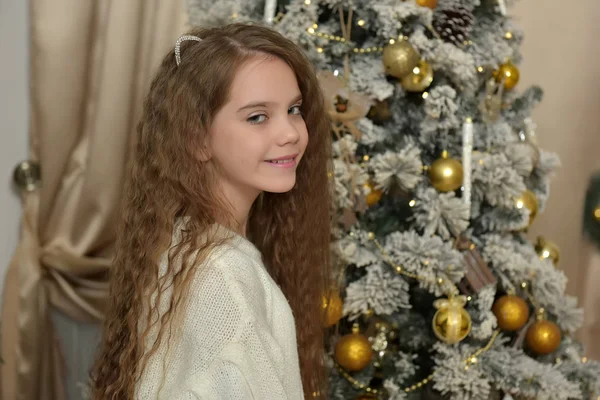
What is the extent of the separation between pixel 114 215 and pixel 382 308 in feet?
2.94

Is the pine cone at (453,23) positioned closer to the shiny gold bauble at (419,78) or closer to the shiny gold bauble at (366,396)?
the shiny gold bauble at (419,78)

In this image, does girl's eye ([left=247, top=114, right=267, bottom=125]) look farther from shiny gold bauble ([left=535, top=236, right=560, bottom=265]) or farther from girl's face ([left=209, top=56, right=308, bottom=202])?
shiny gold bauble ([left=535, top=236, right=560, bottom=265])

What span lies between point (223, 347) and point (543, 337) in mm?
853

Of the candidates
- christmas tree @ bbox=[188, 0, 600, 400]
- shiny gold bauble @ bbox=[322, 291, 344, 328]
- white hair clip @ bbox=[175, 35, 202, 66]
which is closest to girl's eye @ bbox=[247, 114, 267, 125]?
white hair clip @ bbox=[175, 35, 202, 66]

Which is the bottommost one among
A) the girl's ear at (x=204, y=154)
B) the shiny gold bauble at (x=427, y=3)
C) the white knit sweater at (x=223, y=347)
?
the white knit sweater at (x=223, y=347)

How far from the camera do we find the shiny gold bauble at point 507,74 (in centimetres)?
173

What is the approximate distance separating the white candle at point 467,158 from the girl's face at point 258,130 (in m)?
0.43

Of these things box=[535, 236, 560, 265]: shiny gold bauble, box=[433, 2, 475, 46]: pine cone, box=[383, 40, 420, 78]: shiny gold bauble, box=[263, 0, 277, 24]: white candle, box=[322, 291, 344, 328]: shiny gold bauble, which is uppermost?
box=[433, 2, 475, 46]: pine cone

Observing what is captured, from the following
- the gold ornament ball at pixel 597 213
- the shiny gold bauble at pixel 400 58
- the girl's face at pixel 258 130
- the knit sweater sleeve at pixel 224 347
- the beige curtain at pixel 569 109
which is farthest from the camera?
the beige curtain at pixel 569 109

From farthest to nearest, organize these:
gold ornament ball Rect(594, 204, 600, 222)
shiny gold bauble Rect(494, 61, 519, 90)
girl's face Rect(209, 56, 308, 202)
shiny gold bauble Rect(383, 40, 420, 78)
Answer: gold ornament ball Rect(594, 204, 600, 222) < shiny gold bauble Rect(494, 61, 519, 90) < shiny gold bauble Rect(383, 40, 420, 78) < girl's face Rect(209, 56, 308, 202)

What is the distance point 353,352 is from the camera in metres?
1.57

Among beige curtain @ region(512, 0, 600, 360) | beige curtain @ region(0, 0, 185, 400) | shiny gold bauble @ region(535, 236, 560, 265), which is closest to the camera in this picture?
shiny gold bauble @ region(535, 236, 560, 265)

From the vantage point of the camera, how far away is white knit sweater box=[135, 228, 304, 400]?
43.7 inches

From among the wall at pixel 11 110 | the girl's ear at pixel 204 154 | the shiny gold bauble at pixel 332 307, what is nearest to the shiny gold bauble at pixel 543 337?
the shiny gold bauble at pixel 332 307
